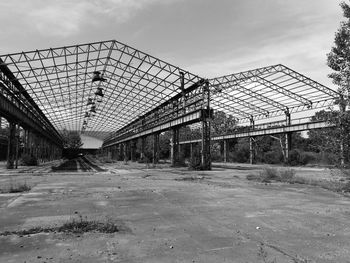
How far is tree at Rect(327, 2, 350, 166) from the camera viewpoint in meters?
11.0

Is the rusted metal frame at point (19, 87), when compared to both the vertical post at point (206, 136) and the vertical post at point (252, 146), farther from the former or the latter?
the vertical post at point (252, 146)

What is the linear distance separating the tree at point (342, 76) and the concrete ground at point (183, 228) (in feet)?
6.64

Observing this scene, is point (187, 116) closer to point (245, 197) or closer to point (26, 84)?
point (26, 84)

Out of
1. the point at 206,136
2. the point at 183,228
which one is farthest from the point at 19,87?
the point at 183,228

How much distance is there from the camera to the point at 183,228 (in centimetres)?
720

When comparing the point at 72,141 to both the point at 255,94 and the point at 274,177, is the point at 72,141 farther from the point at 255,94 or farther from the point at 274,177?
the point at 274,177

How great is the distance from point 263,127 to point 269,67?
55.4 feet

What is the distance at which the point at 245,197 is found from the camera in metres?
12.1

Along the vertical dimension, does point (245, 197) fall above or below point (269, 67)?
below

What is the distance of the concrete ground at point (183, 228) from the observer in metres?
5.34

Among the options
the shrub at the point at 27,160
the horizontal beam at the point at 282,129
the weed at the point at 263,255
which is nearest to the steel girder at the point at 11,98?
the shrub at the point at 27,160

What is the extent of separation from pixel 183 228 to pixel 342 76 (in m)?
7.75

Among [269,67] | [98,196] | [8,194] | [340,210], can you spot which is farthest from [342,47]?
[269,67]

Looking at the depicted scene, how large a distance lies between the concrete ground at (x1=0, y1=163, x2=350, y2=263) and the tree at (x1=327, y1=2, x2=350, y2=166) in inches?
79.7
